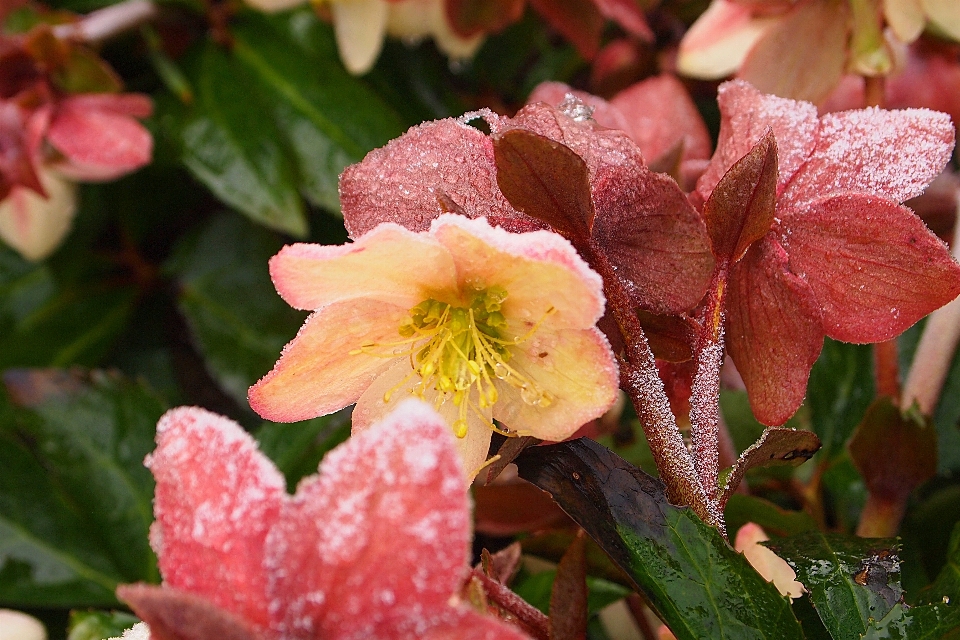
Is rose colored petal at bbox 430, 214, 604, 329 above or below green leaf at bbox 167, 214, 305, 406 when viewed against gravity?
above

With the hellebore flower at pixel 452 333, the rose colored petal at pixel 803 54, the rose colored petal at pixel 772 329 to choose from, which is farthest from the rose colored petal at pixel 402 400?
the rose colored petal at pixel 803 54

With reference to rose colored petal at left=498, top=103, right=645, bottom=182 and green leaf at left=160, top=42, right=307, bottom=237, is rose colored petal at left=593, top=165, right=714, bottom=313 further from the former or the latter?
green leaf at left=160, top=42, right=307, bottom=237

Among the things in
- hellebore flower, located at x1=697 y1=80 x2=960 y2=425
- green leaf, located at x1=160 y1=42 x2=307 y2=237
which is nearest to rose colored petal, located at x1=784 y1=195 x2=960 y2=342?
hellebore flower, located at x1=697 y1=80 x2=960 y2=425

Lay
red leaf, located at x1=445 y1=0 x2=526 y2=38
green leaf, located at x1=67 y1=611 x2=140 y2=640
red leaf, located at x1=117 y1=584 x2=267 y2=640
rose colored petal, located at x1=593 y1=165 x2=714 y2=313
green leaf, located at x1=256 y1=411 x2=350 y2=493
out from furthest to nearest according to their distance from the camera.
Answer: red leaf, located at x1=445 y1=0 x2=526 y2=38 < green leaf, located at x1=256 y1=411 x2=350 y2=493 < green leaf, located at x1=67 y1=611 x2=140 y2=640 < rose colored petal, located at x1=593 y1=165 x2=714 y2=313 < red leaf, located at x1=117 y1=584 x2=267 y2=640

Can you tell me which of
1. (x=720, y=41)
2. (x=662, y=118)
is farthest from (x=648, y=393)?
(x=720, y=41)

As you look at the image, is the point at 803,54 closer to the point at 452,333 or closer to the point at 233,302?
the point at 452,333
